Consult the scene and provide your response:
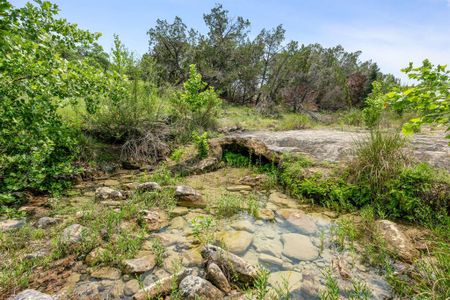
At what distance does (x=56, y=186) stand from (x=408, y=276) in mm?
4906

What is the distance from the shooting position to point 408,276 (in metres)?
2.13

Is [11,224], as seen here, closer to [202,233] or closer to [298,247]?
[202,233]

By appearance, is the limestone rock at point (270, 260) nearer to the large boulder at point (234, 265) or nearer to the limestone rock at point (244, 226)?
the large boulder at point (234, 265)

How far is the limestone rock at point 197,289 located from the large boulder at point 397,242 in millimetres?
1952

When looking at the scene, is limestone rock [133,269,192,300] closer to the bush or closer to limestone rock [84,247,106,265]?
limestone rock [84,247,106,265]

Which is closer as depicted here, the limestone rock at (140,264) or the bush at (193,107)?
the limestone rock at (140,264)

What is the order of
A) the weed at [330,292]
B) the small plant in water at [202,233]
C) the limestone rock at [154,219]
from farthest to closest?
the limestone rock at [154,219], the small plant in water at [202,233], the weed at [330,292]

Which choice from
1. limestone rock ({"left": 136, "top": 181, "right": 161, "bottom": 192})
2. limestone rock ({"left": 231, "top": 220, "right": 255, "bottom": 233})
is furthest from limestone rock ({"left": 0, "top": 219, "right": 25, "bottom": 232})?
limestone rock ({"left": 231, "top": 220, "right": 255, "bottom": 233})

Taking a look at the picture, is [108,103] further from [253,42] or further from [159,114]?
[253,42]

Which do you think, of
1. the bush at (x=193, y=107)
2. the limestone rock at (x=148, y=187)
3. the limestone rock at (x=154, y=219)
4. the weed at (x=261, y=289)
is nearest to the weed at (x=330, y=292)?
the weed at (x=261, y=289)

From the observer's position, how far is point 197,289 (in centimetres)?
185

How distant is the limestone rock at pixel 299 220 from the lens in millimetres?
3063

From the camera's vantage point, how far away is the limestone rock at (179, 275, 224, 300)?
182cm

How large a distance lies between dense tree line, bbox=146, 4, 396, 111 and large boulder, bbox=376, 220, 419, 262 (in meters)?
12.0
